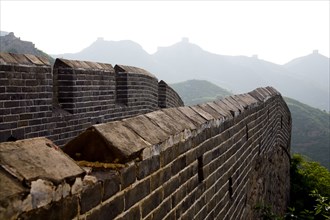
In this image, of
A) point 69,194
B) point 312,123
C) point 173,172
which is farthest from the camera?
point 312,123

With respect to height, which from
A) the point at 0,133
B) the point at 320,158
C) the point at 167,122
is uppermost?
the point at 167,122

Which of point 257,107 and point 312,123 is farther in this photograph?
point 312,123

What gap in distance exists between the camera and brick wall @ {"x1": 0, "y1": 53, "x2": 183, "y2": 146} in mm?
4832

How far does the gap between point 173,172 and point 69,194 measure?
132cm

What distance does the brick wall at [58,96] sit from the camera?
4.83 meters

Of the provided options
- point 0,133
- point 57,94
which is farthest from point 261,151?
point 0,133

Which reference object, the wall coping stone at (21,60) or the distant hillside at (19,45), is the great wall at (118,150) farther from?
the distant hillside at (19,45)

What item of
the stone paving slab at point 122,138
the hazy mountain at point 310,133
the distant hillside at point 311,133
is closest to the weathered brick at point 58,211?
the stone paving slab at point 122,138

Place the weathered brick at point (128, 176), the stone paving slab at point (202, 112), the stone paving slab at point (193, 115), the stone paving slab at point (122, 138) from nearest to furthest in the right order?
1. the weathered brick at point (128, 176)
2. the stone paving slab at point (122, 138)
3. the stone paving slab at point (193, 115)
4. the stone paving slab at point (202, 112)

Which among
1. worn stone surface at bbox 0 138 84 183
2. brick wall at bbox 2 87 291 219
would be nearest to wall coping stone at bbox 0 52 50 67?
brick wall at bbox 2 87 291 219

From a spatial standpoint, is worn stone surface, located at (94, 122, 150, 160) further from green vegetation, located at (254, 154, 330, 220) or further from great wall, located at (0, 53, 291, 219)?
green vegetation, located at (254, 154, 330, 220)

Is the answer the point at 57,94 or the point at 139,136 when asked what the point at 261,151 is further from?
the point at 139,136

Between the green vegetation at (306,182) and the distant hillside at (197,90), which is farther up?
the green vegetation at (306,182)

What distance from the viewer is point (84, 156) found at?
2.20m
